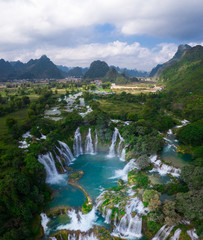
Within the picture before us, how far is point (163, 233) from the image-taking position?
19250 millimetres

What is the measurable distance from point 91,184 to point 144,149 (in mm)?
14015

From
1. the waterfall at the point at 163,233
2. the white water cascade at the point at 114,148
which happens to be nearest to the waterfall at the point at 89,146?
the white water cascade at the point at 114,148

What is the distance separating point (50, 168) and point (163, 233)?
2260cm

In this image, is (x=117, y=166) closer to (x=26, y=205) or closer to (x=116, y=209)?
(x=116, y=209)

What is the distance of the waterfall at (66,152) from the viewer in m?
35.8

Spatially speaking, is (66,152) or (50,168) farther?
(66,152)

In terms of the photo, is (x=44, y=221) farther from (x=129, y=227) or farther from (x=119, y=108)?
(x=119, y=108)

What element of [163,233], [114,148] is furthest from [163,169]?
[163,233]

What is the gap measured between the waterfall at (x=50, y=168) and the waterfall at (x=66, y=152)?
377cm

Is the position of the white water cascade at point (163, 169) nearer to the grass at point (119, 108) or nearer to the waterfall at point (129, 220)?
the waterfall at point (129, 220)

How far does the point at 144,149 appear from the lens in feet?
112

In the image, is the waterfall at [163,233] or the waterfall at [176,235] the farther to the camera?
the waterfall at [163,233]

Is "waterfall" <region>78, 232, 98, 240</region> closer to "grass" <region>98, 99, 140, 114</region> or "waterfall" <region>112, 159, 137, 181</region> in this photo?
"waterfall" <region>112, 159, 137, 181</region>

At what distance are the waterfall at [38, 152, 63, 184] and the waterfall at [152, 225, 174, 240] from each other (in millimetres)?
19196
